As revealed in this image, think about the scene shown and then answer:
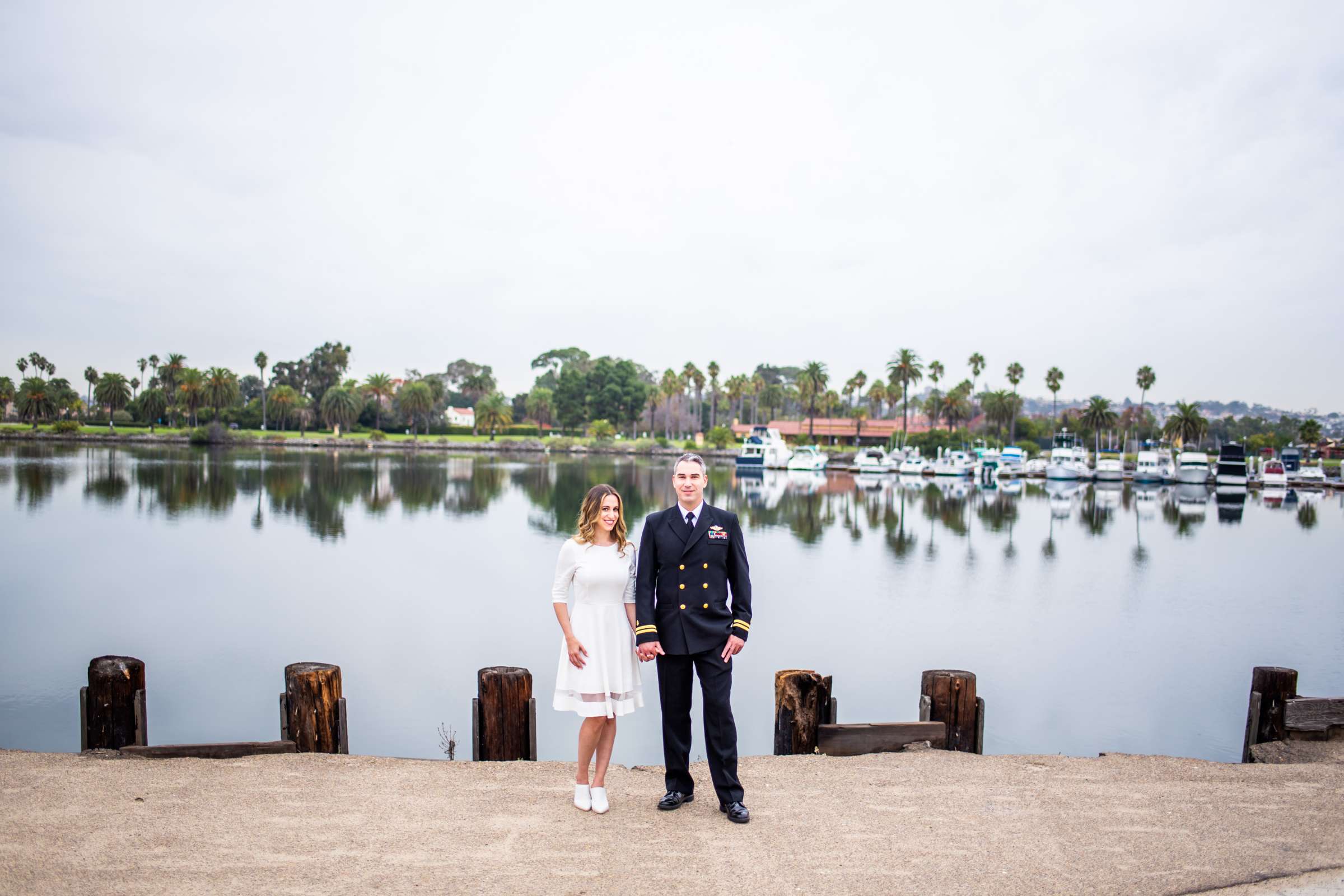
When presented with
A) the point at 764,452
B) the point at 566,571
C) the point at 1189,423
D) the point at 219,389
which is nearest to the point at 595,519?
the point at 566,571

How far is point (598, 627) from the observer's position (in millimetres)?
4984

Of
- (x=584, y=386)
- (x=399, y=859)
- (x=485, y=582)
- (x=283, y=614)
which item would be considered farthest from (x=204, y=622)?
(x=584, y=386)

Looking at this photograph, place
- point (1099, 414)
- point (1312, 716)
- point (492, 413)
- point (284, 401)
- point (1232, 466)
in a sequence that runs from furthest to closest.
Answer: point (492, 413) → point (284, 401) → point (1099, 414) → point (1232, 466) → point (1312, 716)

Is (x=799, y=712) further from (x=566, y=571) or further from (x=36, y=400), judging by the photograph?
(x=36, y=400)

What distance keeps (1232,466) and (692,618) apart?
72.4m

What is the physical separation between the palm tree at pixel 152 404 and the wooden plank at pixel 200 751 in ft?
379

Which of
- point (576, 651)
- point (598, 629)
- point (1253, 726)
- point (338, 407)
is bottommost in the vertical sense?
point (1253, 726)

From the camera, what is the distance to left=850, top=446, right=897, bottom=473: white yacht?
79.0 metres

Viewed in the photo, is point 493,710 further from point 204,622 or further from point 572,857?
point 204,622

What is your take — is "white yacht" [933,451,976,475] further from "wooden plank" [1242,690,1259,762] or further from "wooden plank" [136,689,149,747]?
"wooden plank" [136,689,149,747]

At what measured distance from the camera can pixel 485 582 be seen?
1991 cm

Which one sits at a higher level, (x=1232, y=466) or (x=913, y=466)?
(x=1232, y=466)

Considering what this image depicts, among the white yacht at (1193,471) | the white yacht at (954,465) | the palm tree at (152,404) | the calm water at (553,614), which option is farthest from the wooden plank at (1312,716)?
the palm tree at (152,404)

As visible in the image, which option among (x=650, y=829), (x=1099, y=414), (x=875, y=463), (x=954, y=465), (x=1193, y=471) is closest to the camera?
(x=650, y=829)
